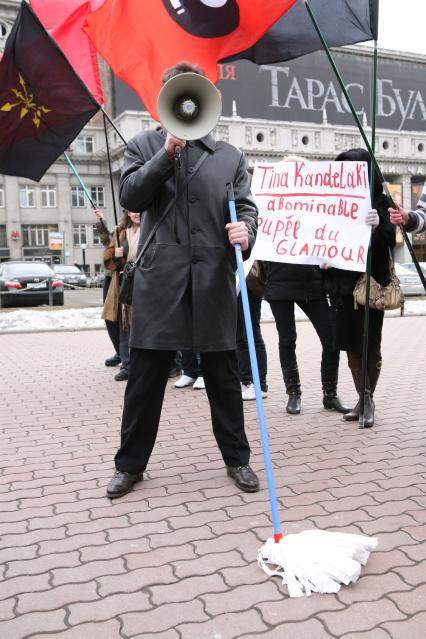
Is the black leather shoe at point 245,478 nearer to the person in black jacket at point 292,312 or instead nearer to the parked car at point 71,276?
the person in black jacket at point 292,312

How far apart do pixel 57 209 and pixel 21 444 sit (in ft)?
200

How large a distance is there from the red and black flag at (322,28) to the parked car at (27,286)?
1587 centimetres

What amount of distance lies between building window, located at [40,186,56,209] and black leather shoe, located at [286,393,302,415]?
199 feet

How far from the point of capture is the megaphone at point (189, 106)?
323 cm

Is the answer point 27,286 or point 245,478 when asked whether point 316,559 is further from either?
point 27,286

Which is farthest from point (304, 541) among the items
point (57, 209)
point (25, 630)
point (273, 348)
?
point (57, 209)

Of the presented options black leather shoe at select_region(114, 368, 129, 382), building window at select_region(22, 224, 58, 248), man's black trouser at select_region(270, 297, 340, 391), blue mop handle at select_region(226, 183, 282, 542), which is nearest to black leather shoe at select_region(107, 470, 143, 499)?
blue mop handle at select_region(226, 183, 282, 542)

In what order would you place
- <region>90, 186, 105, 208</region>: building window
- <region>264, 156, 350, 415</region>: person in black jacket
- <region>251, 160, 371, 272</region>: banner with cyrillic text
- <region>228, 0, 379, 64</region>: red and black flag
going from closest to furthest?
<region>228, 0, 379, 64</region>: red and black flag < <region>251, 160, 371, 272</region>: banner with cyrillic text < <region>264, 156, 350, 415</region>: person in black jacket < <region>90, 186, 105, 208</region>: building window

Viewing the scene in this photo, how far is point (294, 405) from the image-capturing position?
572 cm

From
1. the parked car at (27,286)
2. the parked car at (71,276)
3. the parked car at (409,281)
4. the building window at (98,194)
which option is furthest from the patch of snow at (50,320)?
the building window at (98,194)

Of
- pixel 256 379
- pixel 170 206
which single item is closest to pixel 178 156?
pixel 170 206

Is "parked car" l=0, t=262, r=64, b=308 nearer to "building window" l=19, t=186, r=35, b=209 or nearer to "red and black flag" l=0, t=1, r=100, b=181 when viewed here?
"red and black flag" l=0, t=1, r=100, b=181

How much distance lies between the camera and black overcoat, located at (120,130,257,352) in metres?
3.54

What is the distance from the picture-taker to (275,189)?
5473mm
